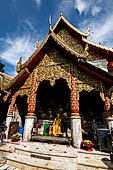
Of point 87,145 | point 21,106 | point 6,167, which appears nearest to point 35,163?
point 6,167

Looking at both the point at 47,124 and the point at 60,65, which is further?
the point at 47,124

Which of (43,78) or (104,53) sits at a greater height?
(104,53)

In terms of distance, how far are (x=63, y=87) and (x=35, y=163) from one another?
602 centimetres

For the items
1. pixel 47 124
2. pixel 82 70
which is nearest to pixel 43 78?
pixel 82 70

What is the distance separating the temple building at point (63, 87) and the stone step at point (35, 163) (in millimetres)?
1568

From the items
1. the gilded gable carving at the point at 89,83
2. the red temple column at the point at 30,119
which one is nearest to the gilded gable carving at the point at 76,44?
the gilded gable carving at the point at 89,83

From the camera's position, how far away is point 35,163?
3.05m

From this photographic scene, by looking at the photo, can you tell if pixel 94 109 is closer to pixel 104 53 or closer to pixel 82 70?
pixel 82 70

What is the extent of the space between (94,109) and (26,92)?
5572mm

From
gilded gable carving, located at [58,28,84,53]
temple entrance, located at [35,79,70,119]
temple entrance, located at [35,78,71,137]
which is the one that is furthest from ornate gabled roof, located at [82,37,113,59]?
temple entrance, located at [35,79,70,119]

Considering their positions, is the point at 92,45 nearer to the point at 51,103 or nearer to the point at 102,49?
the point at 102,49

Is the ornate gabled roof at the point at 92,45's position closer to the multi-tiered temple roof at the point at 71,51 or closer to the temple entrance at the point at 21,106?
the multi-tiered temple roof at the point at 71,51

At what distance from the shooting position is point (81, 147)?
4203 mm

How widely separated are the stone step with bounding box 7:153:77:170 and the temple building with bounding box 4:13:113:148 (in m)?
Result: 1.57
